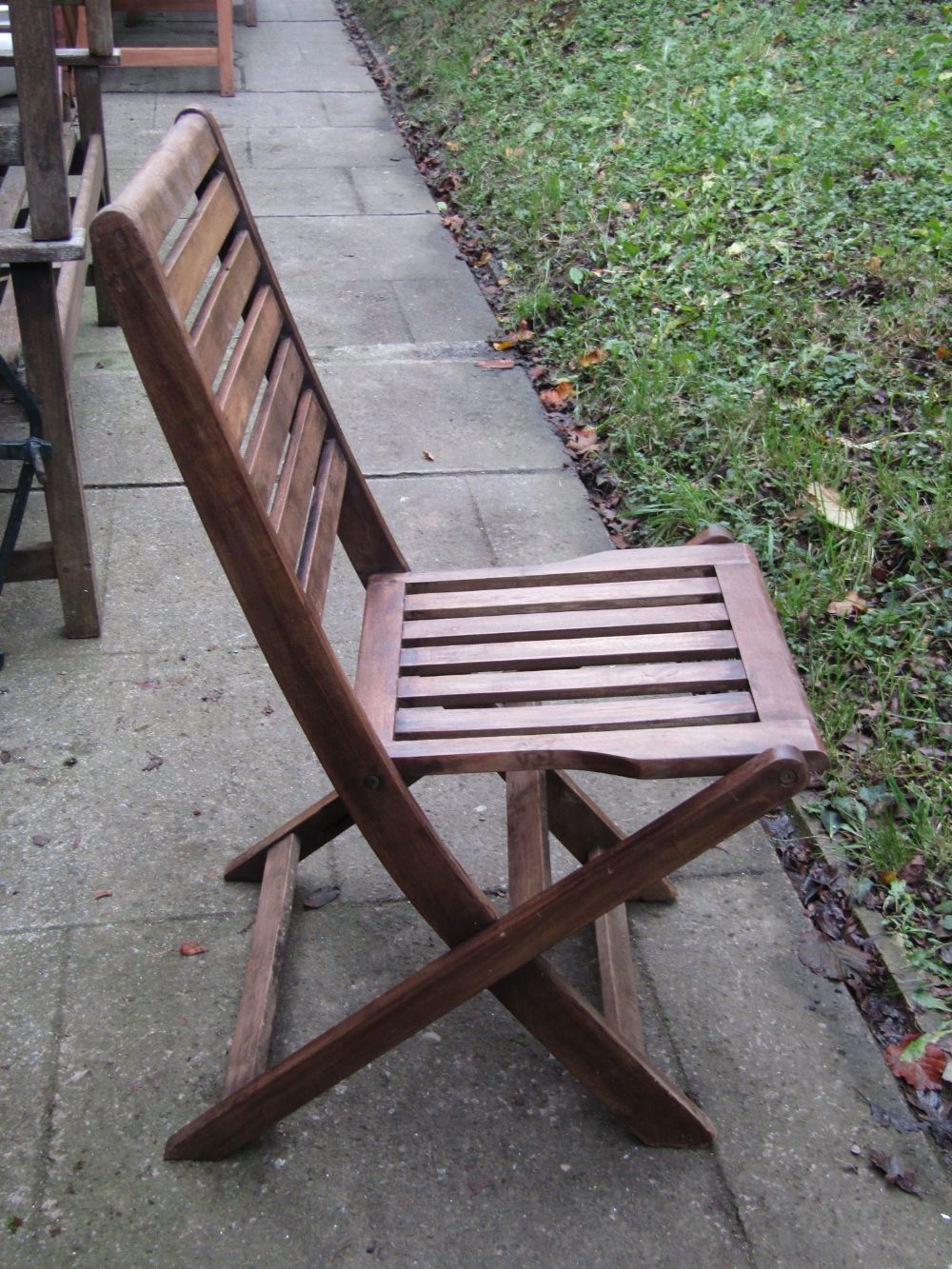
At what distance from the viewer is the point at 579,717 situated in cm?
190

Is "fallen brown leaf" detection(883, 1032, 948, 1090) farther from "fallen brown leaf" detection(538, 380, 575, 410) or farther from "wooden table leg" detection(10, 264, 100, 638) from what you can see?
"fallen brown leaf" detection(538, 380, 575, 410)

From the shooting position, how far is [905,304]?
14.4ft

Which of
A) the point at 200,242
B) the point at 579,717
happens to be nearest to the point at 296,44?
the point at 200,242

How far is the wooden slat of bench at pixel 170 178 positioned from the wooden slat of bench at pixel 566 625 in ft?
2.60

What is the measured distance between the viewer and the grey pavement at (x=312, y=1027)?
1927 millimetres

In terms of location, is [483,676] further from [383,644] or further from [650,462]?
[650,462]

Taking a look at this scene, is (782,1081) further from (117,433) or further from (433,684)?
(117,433)

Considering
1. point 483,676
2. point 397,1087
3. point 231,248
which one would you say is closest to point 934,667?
point 483,676

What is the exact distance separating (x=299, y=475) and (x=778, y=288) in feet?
10.3

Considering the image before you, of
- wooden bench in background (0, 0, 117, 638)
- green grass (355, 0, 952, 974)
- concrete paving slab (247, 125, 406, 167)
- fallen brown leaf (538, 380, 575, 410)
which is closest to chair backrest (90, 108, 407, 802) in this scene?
wooden bench in background (0, 0, 117, 638)

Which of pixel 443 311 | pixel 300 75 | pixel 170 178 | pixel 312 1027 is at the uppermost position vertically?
pixel 170 178

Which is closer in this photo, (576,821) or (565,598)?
(565,598)

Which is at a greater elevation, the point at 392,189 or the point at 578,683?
the point at 578,683

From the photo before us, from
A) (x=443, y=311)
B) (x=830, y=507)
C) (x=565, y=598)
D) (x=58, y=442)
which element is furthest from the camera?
(x=443, y=311)
